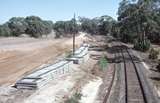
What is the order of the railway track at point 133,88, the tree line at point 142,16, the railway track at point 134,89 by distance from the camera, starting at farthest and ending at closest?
the tree line at point 142,16 → the railway track at point 133,88 → the railway track at point 134,89

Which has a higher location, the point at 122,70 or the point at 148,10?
the point at 148,10

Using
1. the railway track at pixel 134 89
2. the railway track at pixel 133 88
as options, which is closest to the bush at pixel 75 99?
the railway track at pixel 134 89

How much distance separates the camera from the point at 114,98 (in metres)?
21.2

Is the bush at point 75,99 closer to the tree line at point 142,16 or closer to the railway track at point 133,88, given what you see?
the railway track at point 133,88

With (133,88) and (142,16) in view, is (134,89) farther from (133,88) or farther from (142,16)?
(142,16)

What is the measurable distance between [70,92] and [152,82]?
28.5 feet

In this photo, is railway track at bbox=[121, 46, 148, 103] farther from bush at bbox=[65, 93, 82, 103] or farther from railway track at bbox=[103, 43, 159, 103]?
bush at bbox=[65, 93, 82, 103]

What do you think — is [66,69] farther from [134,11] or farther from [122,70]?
[134,11]

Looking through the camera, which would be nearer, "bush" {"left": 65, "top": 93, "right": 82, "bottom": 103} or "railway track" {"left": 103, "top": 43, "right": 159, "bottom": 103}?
"bush" {"left": 65, "top": 93, "right": 82, "bottom": 103}

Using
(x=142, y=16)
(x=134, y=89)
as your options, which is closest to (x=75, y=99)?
(x=134, y=89)

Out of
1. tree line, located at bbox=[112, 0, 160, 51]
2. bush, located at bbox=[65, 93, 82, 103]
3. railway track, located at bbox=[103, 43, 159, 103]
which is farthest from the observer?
tree line, located at bbox=[112, 0, 160, 51]

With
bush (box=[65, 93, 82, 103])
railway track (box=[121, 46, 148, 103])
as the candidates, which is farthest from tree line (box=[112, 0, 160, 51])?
bush (box=[65, 93, 82, 103])

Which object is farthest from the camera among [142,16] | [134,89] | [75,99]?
[142,16]

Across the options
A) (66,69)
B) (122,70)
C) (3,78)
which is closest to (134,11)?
(122,70)
